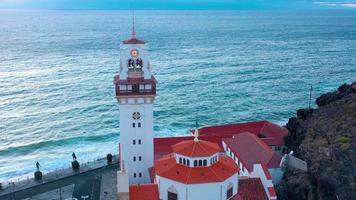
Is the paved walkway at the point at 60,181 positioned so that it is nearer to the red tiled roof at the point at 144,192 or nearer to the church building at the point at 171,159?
the church building at the point at 171,159

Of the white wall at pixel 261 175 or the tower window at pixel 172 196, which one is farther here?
the white wall at pixel 261 175

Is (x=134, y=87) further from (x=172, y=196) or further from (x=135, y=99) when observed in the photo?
(x=172, y=196)

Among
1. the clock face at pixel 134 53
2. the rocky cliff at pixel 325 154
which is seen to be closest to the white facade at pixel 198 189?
the rocky cliff at pixel 325 154

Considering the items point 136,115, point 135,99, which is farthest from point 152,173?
point 135,99

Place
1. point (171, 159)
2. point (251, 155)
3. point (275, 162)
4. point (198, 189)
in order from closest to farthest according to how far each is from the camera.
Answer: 1. point (198, 189)
2. point (171, 159)
3. point (275, 162)
4. point (251, 155)

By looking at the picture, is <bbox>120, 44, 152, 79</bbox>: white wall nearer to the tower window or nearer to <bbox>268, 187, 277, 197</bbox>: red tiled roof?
the tower window

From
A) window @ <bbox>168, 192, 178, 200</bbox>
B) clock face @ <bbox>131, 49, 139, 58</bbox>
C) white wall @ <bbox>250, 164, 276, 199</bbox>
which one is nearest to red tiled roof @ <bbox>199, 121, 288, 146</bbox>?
white wall @ <bbox>250, 164, 276, 199</bbox>
